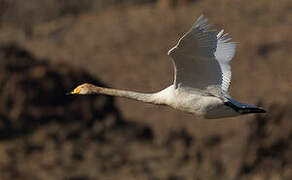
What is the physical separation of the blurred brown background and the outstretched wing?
8.17 metres

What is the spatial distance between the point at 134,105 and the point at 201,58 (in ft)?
43.7

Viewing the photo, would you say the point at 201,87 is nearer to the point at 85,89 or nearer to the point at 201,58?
the point at 201,58

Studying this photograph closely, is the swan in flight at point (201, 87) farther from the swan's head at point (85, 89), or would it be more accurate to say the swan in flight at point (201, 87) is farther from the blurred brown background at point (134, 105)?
the blurred brown background at point (134, 105)

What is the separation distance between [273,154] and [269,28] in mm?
8103

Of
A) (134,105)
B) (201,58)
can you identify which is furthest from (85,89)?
(134,105)

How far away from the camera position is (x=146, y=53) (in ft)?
90.0

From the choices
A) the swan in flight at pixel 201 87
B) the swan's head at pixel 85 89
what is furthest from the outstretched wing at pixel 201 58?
the swan's head at pixel 85 89

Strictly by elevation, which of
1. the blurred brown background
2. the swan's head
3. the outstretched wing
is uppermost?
the outstretched wing

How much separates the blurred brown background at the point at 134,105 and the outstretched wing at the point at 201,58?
322 inches

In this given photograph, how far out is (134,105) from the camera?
78.1 ft

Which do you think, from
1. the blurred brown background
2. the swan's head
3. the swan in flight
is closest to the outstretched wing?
the swan in flight

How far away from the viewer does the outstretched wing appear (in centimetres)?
1010

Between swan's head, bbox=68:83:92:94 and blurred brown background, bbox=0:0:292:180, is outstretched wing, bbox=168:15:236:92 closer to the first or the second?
swan's head, bbox=68:83:92:94

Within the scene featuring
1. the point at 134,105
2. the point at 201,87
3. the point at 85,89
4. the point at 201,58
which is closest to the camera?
the point at 201,58
